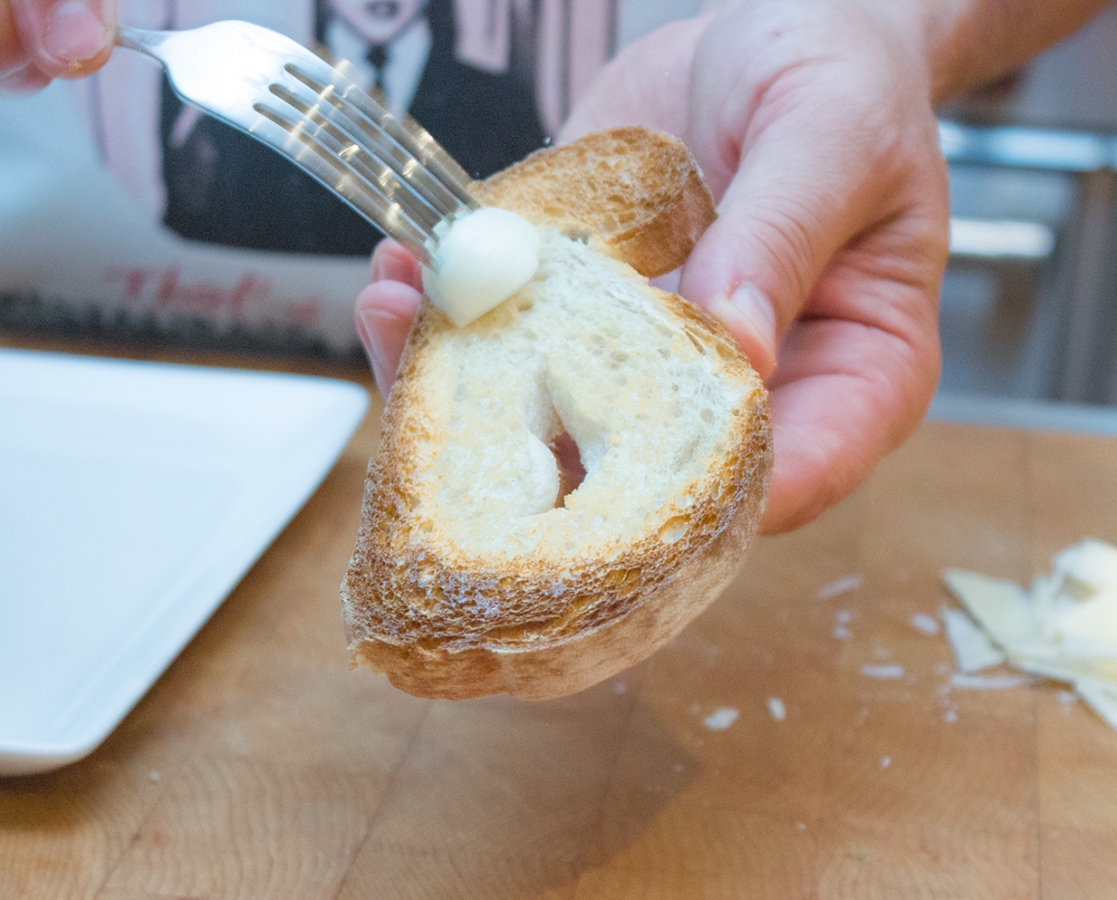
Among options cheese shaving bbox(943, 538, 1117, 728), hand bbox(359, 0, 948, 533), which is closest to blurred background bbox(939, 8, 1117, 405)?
hand bbox(359, 0, 948, 533)

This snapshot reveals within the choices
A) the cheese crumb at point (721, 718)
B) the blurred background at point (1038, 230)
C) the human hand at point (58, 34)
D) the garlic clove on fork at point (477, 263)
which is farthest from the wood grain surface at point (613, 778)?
the blurred background at point (1038, 230)

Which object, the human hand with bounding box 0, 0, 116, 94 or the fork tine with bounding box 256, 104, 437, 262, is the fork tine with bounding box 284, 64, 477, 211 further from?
the human hand with bounding box 0, 0, 116, 94

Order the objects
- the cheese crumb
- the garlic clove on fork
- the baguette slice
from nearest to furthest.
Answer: the baguette slice, the garlic clove on fork, the cheese crumb

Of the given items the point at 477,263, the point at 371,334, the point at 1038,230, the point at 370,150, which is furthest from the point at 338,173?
the point at 1038,230

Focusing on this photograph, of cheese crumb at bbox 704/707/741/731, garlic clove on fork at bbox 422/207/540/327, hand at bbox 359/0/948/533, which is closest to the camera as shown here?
garlic clove on fork at bbox 422/207/540/327

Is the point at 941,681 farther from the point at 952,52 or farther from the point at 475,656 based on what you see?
the point at 952,52

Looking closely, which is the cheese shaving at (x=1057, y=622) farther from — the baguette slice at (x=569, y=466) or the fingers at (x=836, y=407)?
the baguette slice at (x=569, y=466)

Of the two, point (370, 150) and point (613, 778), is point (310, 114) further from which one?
point (613, 778)

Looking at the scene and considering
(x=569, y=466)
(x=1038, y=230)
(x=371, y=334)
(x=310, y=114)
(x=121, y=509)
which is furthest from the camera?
(x=1038, y=230)
